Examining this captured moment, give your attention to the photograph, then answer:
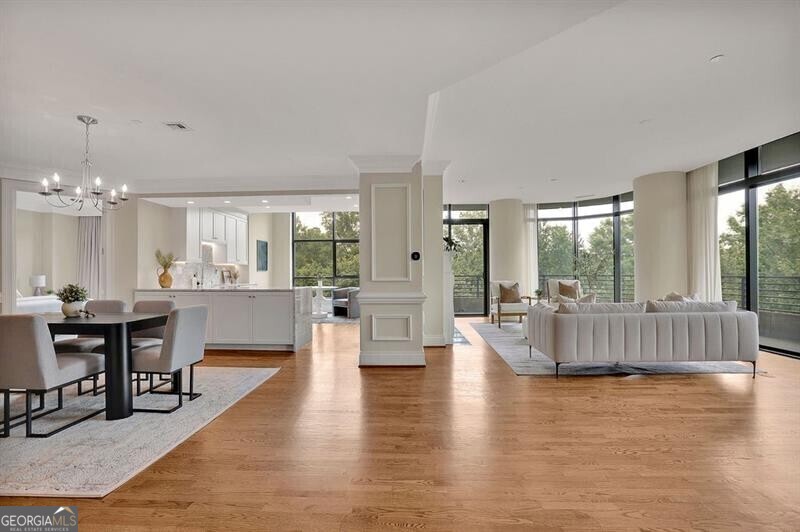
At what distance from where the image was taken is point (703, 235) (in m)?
6.81

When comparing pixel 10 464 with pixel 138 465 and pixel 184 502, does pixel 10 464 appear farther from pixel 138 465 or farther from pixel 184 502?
pixel 184 502

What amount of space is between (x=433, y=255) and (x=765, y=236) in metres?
4.71

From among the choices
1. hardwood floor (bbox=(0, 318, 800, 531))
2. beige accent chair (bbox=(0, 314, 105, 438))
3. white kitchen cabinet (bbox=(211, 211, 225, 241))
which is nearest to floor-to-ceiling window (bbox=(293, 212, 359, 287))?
white kitchen cabinet (bbox=(211, 211, 225, 241))

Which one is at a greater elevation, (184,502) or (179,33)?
(179,33)

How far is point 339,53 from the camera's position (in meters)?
2.56

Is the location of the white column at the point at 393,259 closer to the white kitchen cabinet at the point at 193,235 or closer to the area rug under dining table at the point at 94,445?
the area rug under dining table at the point at 94,445

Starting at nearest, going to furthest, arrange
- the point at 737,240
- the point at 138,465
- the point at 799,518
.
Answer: the point at 799,518 < the point at 138,465 < the point at 737,240

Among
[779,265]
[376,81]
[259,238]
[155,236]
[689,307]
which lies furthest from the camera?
[259,238]

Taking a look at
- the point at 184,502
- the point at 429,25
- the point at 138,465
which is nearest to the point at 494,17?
the point at 429,25

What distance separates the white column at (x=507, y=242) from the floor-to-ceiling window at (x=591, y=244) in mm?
617

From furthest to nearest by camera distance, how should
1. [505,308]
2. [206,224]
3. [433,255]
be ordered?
[505,308] < [206,224] < [433,255]

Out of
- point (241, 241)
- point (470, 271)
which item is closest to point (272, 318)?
point (241, 241)

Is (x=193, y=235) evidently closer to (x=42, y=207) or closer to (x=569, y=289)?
(x=42, y=207)

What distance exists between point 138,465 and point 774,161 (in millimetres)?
7950
